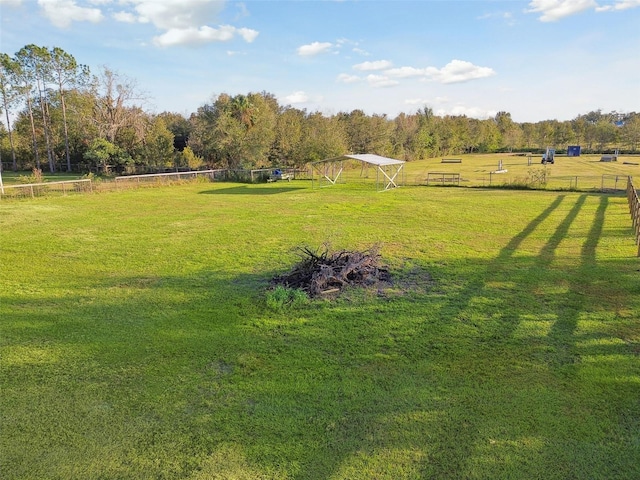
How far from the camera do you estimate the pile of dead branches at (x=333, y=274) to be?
6.89 metres

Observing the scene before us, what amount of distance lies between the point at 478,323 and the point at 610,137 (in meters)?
71.3

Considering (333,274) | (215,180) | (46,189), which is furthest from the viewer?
(215,180)

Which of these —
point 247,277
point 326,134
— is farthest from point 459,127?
point 247,277

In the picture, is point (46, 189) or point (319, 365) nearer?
point (319, 365)

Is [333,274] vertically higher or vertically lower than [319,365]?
higher

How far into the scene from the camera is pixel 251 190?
78.4ft

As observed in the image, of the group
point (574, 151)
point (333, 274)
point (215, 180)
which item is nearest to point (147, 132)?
point (215, 180)

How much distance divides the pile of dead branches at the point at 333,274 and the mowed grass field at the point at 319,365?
37 centimetres

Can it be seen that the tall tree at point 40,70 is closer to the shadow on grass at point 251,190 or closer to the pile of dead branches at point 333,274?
the shadow on grass at point 251,190

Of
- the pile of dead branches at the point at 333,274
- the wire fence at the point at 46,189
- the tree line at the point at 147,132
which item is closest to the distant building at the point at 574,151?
the tree line at the point at 147,132

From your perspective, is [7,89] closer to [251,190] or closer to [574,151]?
[251,190]

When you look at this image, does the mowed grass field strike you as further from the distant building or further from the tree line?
the distant building

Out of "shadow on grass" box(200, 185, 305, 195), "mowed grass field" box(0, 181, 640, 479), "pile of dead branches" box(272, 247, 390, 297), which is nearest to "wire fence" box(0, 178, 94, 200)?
"shadow on grass" box(200, 185, 305, 195)

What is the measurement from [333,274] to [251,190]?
1776 cm
